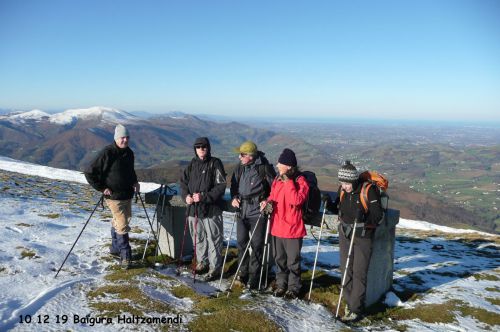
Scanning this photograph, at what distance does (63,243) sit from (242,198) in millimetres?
6053

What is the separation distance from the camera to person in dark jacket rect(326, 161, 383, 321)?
7.41 m

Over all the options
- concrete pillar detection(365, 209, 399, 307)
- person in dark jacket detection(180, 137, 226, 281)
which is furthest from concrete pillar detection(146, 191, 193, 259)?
concrete pillar detection(365, 209, 399, 307)

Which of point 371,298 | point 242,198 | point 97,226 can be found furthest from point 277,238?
point 97,226

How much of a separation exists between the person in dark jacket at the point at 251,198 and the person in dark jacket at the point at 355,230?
1.81 m

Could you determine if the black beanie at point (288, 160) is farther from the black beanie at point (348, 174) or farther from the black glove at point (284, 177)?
the black beanie at point (348, 174)

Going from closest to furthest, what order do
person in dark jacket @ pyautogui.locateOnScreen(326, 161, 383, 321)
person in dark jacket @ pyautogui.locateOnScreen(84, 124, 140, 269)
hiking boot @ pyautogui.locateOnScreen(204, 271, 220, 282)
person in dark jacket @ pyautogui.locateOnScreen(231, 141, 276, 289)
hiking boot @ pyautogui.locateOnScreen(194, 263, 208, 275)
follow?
person in dark jacket @ pyautogui.locateOnScreen(326, 161, 383, 321), person in dark jacket @ pyautogui.locateOnScreen(231, 141, 276, 289), person in dark jacket @ pyautogui.locateOnScreen(84, 124, 140, 269), hiking boot @ pyautogui.locateOnScreen(204, 271, 220, 282), hiking boot @ pyautogui.locateOnScreen(194, 263, 208, 275)

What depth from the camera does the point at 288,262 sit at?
27.1 ft

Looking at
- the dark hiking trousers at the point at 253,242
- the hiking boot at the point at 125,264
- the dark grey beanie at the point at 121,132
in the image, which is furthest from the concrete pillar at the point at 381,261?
the dark grey beanie at the point at 121,132

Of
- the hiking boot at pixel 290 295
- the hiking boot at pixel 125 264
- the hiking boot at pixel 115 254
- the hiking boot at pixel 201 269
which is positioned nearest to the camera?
the hiking boot at pixel 290 295

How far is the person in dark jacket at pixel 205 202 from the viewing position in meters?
9.02

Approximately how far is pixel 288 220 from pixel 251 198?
3.70ft

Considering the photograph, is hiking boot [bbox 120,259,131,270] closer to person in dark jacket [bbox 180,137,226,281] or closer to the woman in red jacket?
person in dark jacket [bbox 180,137,226,281]

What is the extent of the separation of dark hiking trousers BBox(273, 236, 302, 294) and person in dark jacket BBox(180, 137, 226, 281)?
1767 millimetres

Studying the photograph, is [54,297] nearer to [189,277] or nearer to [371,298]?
[189,277]
